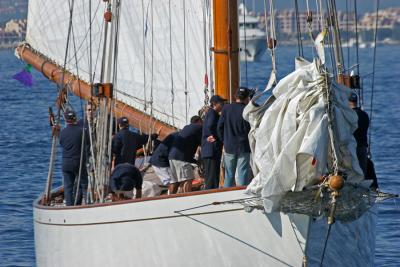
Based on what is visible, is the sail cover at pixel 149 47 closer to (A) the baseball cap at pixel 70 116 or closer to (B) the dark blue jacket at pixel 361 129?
(A) the baseball cap at pixel 70 116

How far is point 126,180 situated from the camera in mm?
19078

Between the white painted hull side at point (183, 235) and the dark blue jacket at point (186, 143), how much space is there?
1.62 meters

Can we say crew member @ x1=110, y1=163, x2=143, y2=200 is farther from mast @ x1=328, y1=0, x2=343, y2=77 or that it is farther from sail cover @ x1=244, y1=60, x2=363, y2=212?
mast @ x1=328, y1=0, x2=343, y2=77

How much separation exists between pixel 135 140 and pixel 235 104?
10.4 ft

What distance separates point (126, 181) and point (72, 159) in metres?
1.62

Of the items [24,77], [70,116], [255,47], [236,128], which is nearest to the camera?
[236,128]

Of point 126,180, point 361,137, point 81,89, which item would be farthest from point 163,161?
point 81,89

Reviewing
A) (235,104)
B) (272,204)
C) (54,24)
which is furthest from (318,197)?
(54,24)

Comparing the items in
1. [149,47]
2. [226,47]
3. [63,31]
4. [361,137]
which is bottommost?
[361,137]

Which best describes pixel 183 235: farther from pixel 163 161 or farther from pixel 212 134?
pixel 163 161

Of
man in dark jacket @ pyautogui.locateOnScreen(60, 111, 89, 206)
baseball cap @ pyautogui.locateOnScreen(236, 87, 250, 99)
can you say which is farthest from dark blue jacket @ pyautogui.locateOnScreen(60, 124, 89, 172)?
baseball cap @ pyautogui.locateOnScreen(236, 87, 250, 99)

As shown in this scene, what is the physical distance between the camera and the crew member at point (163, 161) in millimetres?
20000

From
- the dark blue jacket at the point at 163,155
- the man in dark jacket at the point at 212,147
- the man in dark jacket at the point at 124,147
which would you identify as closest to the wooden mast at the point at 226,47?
the dark blue jacket at the point at 163,155

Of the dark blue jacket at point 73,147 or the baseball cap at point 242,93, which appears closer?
the baseball cap at point 242,93
